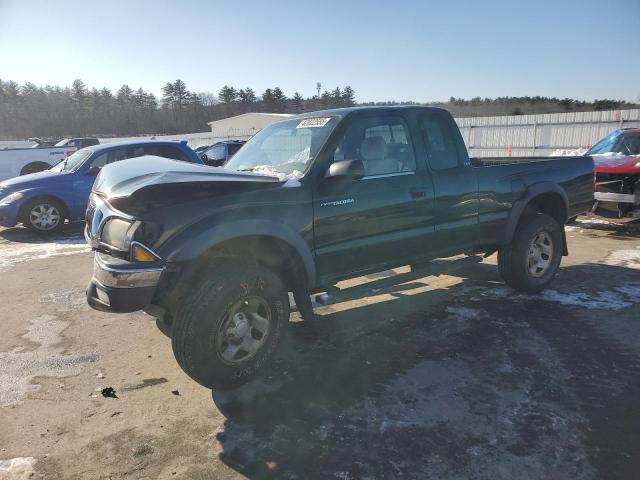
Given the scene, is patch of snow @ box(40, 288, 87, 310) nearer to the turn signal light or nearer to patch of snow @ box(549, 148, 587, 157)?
the turn signal light

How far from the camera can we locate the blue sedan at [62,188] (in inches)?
350

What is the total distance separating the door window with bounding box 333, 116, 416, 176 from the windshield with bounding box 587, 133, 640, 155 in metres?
7.17

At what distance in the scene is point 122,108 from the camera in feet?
266

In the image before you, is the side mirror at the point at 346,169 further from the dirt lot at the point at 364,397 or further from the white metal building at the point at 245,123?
the white metal building at the point at 245,123

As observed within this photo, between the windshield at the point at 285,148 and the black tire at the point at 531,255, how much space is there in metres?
2.59

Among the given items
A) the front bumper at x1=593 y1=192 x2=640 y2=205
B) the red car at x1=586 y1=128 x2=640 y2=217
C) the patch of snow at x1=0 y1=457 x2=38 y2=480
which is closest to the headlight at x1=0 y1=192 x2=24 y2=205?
the patch of snow at x1=0 y1=457 x2=38 y2=480

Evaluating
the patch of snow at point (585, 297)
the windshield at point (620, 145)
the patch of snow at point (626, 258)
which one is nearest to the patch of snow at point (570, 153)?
the windshield at point (620, 145)

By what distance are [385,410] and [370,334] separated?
49.7 inches

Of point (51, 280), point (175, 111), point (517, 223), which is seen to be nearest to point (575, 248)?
point (517, 223)

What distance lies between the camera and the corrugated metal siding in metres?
20.5

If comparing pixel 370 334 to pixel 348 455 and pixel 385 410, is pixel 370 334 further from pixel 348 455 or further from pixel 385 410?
pixel 348 455

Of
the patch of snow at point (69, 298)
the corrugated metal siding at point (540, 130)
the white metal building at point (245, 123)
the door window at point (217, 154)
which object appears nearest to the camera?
the patch of snow at point (69, 298)

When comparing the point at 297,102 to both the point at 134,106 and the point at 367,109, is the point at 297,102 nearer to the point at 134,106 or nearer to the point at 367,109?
the point at 134,106

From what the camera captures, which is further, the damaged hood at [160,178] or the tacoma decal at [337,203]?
the tacoma decal at [337,203]
